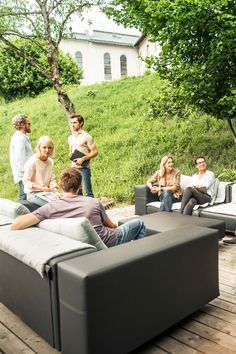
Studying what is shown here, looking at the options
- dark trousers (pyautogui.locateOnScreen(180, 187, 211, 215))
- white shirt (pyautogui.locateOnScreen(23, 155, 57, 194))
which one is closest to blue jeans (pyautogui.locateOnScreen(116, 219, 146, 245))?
white shirt (pyautogui.locateOnScreen(23, 155, 57, 194))

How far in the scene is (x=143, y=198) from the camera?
6.16 m

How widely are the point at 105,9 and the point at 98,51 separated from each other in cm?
3367

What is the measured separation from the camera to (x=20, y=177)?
Answer: 16.0 feet

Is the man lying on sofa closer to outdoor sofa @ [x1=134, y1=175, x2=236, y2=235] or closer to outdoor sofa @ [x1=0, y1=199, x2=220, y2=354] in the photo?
outdoor sofa @ [x1=0, y1=199, x2=220, y2=354]

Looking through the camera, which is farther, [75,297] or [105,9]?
[105,9]

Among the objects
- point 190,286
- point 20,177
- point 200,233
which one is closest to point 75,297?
point 190,286

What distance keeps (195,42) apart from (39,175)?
A: 400cm

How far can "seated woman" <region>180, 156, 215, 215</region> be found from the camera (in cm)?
534

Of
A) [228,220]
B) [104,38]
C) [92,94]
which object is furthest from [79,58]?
[228,220]

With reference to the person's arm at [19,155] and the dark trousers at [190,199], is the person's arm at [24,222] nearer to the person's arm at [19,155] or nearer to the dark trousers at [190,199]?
the person's arm at [19,155]

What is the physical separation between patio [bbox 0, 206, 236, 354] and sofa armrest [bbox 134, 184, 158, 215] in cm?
307

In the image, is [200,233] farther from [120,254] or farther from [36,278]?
[36,278]

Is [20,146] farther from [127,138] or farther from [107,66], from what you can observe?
[107,66]

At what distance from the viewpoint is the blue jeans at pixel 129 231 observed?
307cm
